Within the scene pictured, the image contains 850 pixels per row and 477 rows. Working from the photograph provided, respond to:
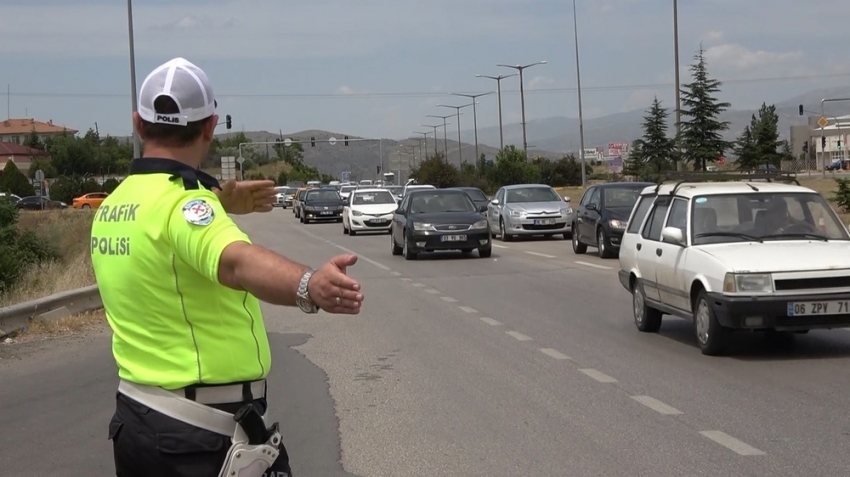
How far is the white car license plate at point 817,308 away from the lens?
34.8 ft

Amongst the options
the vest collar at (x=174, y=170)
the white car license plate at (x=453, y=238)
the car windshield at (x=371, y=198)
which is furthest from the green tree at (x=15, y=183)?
the vest collar at (x=174, y=170)

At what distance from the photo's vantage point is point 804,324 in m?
10.7

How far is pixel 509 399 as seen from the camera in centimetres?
919

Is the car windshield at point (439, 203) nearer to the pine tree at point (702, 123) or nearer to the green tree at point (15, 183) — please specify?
the pine tree at point (702, 123)

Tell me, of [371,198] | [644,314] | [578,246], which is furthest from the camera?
[371,198]

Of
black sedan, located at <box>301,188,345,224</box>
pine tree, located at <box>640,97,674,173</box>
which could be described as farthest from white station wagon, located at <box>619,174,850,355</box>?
pine tree, located at <box>640,97,674,173</box>

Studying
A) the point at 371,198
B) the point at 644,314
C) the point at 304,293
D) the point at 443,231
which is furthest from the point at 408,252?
the point at 304,293

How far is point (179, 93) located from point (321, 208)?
49.6 m

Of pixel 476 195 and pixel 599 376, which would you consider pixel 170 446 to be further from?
pixel 476 195

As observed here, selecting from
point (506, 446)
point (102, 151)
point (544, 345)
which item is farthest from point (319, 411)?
point (102, 151)

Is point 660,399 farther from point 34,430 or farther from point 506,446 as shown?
point 34,430

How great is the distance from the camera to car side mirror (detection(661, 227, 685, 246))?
11763mm

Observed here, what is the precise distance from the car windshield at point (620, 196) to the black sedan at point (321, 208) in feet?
88.8

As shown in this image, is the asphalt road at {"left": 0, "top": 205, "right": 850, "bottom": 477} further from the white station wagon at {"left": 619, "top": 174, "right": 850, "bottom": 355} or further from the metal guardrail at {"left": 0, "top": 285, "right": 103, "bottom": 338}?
the metal guardrail at {"left": 0, "top": 285, "right": 103, "bottom": 338}
